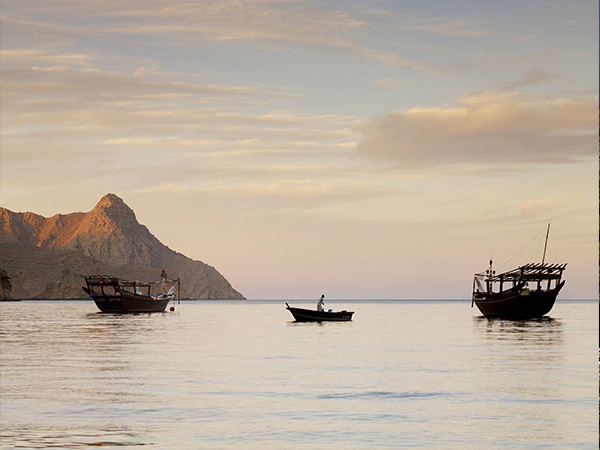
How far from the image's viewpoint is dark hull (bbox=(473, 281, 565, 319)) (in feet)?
371

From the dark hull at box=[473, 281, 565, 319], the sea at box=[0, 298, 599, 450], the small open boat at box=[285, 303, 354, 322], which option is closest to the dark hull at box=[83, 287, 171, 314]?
the small open boat at box=[285, 303, 354, 322]

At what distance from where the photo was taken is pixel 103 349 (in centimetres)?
5088

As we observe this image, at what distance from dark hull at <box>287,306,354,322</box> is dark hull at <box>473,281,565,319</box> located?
2747 cm

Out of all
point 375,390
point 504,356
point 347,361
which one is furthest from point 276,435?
point 504,356

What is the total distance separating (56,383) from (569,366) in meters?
26.8

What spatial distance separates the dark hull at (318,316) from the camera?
9794 cm

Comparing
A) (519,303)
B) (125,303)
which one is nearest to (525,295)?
(519,303)

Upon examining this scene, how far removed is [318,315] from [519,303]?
113ft

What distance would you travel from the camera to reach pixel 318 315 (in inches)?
3871

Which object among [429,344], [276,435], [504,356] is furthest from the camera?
[429,344]

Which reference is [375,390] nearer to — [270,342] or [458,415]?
[458,415]

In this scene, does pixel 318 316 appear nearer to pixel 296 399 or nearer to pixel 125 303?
pixel 125 303

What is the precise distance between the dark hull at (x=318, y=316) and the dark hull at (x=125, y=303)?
5422 centimetres

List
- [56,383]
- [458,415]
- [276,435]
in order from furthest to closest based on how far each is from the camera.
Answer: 1. [56,383]
2. [458,415]
3. [276,435]
